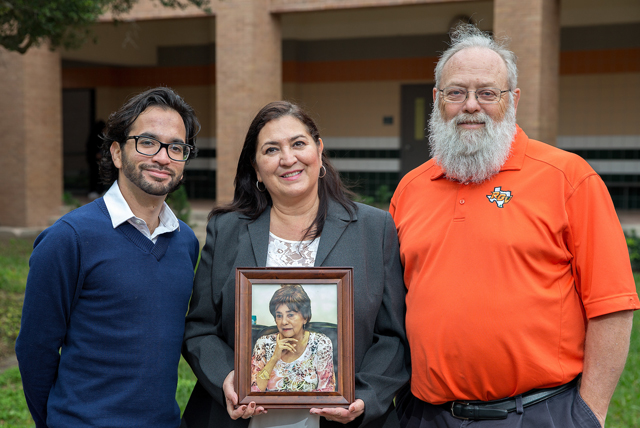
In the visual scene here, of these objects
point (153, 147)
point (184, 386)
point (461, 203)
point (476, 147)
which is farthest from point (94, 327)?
point (184, 386)

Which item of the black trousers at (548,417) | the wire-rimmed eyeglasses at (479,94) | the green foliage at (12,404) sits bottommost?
the green foliage at (12,404)

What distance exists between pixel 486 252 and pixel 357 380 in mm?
686

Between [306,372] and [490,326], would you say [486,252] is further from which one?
[306,372]

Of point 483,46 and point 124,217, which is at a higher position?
point 483,46

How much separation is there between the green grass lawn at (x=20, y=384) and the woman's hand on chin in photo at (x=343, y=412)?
8.86ft

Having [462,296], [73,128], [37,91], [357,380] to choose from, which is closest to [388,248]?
[462,296]

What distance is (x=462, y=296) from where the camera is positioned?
7.85 feet

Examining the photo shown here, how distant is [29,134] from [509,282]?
1212 cm

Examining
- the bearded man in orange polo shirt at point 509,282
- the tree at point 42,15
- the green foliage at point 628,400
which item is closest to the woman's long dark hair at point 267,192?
the bearded man in orange polo shirt at point 509,282

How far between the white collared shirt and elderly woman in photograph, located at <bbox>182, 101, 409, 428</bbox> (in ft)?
0.64

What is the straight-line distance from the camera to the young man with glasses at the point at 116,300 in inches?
89.8

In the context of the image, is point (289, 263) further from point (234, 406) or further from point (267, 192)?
point (234, 406)

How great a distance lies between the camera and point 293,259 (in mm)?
2494

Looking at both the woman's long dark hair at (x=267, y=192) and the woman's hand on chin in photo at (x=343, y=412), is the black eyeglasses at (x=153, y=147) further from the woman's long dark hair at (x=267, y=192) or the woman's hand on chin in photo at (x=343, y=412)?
the woman's hand on chin in photo at (x=343, y=412)
